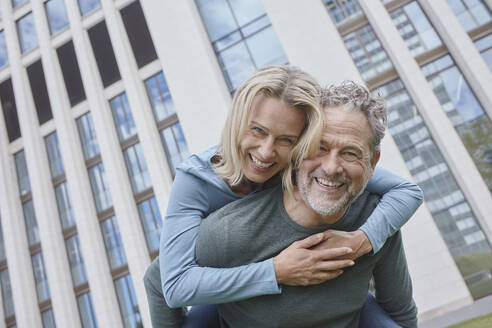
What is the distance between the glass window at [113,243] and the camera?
1560 cm

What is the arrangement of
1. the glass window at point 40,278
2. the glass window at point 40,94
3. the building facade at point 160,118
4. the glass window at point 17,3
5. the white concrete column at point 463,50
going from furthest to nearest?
the glass window at point 17,3 < the glass window at point 40,94 < the glass window at point 40,278 < the white concrete column at point 463,50 < the building facade at point 160,118

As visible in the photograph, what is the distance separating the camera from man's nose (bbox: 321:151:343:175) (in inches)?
60.7

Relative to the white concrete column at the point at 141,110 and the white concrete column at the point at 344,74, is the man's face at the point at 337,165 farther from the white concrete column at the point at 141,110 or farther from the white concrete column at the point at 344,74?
the white concrete column at the point at 141,110

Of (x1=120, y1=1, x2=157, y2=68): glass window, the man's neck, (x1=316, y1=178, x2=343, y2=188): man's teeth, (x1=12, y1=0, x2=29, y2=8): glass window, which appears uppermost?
(x1=12, y1=0, x2=29, y2=8): glass window

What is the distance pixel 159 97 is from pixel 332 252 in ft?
50.6

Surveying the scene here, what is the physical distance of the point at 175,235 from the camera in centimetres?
171

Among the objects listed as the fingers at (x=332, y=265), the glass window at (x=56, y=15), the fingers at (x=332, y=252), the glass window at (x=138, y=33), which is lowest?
the fingers at (x=332, y=265)

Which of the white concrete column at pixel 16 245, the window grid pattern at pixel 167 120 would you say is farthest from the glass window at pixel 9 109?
the window grid pattern at pixel 167 120

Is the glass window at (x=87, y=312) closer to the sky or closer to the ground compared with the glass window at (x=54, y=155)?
closer to the ground

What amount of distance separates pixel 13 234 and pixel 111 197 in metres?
6.03

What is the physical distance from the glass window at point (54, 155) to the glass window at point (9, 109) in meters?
2.59

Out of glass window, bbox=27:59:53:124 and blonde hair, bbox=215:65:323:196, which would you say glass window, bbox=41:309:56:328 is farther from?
blonde hair, bbox=215:65:323:196

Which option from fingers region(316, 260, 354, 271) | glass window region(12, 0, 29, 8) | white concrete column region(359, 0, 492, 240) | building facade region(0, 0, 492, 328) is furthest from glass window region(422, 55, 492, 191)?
glass window region(12, 0, 29, 8)

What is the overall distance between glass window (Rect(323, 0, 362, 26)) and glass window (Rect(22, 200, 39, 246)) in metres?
17.3
